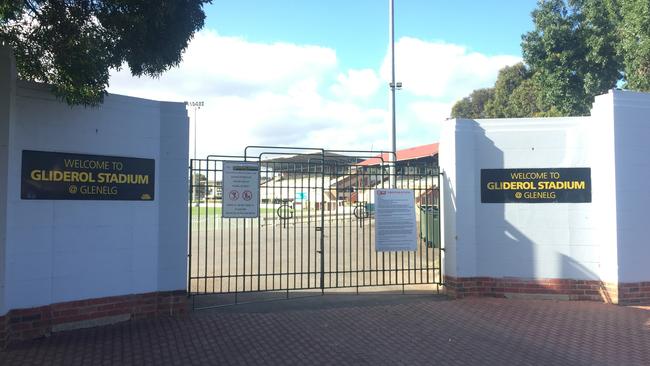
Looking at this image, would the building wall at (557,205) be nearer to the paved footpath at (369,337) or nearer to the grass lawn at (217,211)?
the paved footpath at (369,337)

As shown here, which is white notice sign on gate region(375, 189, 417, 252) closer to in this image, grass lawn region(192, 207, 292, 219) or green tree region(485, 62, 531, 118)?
grass lawn region(192, 207, 292, 219)

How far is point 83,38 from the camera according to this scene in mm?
5398

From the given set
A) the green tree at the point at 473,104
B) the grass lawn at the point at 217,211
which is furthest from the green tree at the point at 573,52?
the green tree at the point at 473,104

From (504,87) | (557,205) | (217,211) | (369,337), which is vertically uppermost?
(504,87)

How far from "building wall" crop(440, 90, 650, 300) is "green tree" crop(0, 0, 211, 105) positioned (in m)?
5.13

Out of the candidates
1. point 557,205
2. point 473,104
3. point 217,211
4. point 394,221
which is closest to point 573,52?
point 557,205

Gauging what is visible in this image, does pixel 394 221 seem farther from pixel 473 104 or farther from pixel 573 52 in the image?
pixel 473 104

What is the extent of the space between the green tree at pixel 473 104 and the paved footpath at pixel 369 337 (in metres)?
41.2

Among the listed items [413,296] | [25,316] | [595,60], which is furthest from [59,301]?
[595,60]

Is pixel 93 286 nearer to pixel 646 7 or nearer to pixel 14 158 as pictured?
pixel 14 158

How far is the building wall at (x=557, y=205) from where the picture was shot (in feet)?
26.7

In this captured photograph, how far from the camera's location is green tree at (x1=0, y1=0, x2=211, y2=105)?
5414mm

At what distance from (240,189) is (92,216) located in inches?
87.9

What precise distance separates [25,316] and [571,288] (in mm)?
8058
